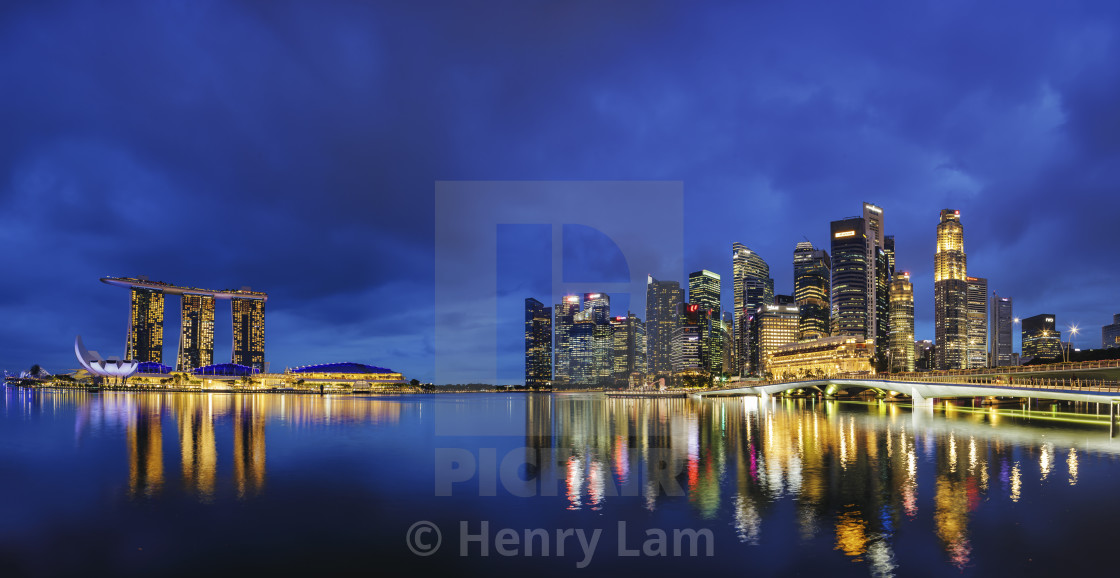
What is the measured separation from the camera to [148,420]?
82.1 meters

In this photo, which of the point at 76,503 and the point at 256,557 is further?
the point at 76,503

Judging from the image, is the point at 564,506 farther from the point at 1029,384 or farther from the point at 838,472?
the point at 1029,384

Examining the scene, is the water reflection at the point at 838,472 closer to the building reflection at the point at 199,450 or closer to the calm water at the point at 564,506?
the calm water at the point at 564,506

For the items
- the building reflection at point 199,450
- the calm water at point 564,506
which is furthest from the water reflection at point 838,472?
the building reflection at point 199,450

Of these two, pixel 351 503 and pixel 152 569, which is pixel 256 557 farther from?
pixel 351 503

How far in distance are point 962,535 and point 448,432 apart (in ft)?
187

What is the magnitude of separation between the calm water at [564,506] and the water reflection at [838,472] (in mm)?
190

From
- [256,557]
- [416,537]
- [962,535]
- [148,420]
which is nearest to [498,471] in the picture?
[416,537]

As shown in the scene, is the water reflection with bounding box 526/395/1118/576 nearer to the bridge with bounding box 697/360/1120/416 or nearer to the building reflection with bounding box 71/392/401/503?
the bridge with bounding box 697/360/1120/416

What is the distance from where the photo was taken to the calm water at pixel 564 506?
21.3 metres

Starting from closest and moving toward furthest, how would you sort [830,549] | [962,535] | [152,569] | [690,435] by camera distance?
[152,569]
[830,549]
[962,535]
[690,435]

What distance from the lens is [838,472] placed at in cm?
3856

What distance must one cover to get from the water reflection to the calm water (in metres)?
0.19

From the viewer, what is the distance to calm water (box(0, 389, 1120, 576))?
70.0 ft
